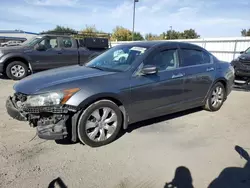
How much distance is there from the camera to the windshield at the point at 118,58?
408cm

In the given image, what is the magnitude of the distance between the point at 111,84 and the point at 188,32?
62.1 m

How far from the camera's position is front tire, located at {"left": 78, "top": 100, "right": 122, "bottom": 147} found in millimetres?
3423

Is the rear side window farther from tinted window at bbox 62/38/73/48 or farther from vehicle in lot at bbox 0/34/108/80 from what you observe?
tinted window at bbox 62/38/73/48

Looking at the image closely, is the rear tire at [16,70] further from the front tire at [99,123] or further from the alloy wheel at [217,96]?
the alloy wheel at [217,96]

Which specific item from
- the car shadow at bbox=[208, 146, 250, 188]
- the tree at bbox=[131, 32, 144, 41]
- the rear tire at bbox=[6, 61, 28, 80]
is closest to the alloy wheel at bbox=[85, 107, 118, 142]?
the car shadow at bbox=[208, 146, 250, 188]

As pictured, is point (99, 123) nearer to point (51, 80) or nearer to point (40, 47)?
point (51, 80)

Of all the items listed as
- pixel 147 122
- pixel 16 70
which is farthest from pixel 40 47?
pixel 147 122

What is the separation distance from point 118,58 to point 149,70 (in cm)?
85

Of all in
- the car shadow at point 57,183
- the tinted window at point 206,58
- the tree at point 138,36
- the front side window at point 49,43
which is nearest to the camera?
the car shadow at point 57,183

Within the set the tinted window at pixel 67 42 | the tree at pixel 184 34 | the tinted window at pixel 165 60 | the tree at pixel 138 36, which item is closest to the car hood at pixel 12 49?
the tinted window at pixel 67 42

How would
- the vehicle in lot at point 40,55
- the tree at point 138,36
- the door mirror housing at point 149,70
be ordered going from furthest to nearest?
the tree at point 138,36 → the vehicle in lot at point 40,55 → the door mirror housing at point 149,70

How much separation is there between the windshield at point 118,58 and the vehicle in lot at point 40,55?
381cm

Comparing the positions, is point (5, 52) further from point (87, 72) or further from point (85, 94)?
point (85, 94)

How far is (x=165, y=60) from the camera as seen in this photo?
14.3 ft
